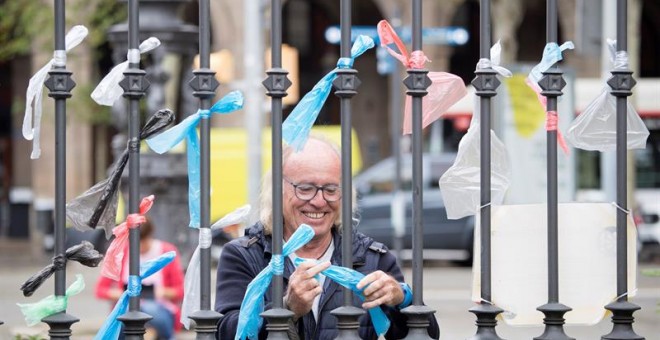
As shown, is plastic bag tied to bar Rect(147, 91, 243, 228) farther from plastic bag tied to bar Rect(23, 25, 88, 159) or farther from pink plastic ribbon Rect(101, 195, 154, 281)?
plastic bag tied to bar Rect(23, 25, 88, 159)

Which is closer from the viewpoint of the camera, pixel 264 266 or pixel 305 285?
pixel 305 285

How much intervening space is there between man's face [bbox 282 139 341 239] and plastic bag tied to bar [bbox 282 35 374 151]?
1.32 ft

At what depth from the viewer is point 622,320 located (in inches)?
125

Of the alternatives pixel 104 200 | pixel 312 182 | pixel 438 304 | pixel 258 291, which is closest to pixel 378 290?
pixel 258 291

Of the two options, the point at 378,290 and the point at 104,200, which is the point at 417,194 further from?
the point at 104,200

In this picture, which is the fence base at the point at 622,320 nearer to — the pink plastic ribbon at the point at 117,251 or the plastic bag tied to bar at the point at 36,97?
the pink plastic ribbon at the point at 117,251

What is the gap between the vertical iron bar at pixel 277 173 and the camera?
121 inches

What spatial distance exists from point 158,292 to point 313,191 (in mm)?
6653

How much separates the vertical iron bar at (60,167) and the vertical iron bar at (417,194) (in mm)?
771

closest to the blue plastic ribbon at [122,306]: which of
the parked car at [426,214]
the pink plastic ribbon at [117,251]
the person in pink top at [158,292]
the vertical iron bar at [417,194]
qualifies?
the pink plastic ribbon at [117,251]

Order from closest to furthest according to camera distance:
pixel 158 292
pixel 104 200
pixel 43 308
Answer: pixel 43 308
pixel 104 200
pixel 158 292

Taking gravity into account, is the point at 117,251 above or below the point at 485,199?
below

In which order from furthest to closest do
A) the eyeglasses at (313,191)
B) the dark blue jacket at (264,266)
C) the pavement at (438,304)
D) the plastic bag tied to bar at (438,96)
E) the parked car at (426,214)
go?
the parked car at (426,214), the pavement at (438,304), the eyeglasses at (313,191), the dark blue jacket at (264,266), the plastic bag tied to bar at (438,96)

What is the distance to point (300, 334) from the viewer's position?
347 cm
